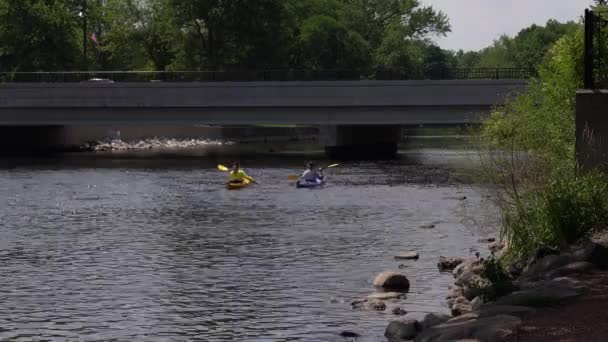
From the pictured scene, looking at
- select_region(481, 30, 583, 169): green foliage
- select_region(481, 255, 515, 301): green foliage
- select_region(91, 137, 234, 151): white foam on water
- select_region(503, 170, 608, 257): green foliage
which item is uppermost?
select_region(481, 30, 583, 169): green foliage

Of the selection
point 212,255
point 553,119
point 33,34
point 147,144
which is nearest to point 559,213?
point 553,119

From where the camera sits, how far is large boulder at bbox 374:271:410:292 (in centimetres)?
2536

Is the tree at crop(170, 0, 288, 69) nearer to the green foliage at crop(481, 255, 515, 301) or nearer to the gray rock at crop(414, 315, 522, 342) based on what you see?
the green foliage at crop(481, 255, 515, 301)

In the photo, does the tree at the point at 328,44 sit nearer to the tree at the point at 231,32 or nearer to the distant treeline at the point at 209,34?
the distant treeline at the point at 209,34

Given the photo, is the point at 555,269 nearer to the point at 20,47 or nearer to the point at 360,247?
the point at 360,247

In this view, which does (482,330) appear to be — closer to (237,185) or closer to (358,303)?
(358,303)

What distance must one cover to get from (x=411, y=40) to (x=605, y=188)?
373 feet

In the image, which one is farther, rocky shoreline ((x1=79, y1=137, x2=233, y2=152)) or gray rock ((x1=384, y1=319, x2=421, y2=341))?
rocky shoreline ((x1=79, y1=137, x2=233, y2=152))

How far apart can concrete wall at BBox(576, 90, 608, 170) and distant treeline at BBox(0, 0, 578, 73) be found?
7772cm

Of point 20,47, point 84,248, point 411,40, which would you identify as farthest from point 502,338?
point 411,40

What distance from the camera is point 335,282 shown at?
26.6 meters

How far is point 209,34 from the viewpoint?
103375 mm

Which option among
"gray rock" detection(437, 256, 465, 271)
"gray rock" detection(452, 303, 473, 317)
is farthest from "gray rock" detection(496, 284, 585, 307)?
"gray rock" detection(437, 256, 465, 271)

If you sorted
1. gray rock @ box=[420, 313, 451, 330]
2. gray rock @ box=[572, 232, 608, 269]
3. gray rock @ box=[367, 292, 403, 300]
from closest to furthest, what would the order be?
gray rock @ box=[420, 313, 451, 330], gray rock @ box=[572, 232, 608, 269], gray rock @ box=[367, 292, 403, 300]
